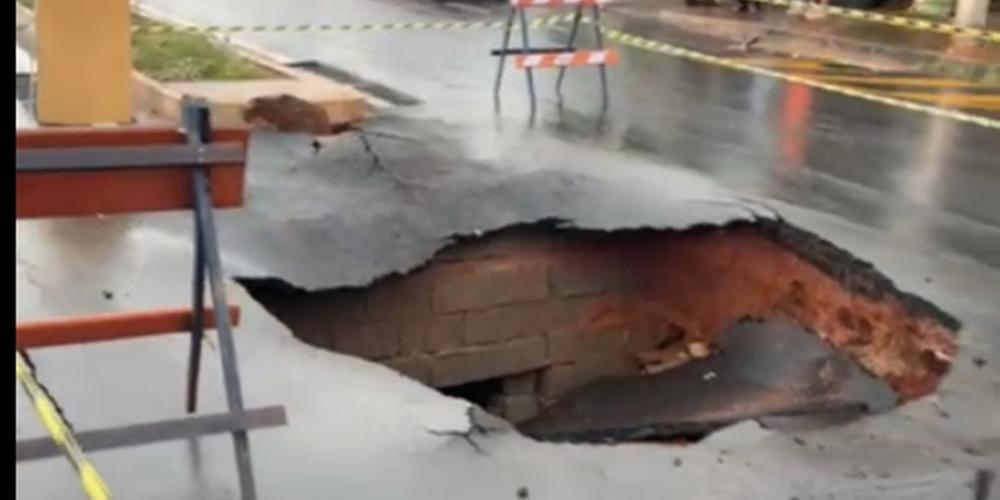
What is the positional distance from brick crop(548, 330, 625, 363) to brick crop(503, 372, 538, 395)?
0.16 meters

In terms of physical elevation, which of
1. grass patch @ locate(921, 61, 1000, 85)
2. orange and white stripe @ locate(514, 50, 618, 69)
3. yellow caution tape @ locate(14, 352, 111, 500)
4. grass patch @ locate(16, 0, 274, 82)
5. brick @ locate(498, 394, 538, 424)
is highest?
orange and white stripe @ locate(514, 50, 618, 69)

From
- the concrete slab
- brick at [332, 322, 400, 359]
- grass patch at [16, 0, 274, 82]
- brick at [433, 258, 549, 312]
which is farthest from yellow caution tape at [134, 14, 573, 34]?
brick at [332, 322, 400, 359]

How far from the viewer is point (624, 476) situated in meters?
5.64

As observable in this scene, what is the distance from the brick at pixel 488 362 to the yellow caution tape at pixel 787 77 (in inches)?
227

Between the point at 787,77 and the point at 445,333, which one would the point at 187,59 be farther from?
the point at 787,77

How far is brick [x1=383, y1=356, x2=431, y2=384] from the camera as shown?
8.62 meters

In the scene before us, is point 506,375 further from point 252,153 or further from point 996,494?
point 996,494

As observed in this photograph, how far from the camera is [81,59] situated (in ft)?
35.2

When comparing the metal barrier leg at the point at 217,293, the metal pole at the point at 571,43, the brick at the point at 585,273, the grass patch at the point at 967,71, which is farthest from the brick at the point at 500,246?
the grass patch at the point at 967,71

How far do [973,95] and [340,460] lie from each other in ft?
35.5

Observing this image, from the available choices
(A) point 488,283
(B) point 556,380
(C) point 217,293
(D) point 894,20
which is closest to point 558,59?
(B) point 556,380

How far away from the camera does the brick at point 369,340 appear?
8258mm

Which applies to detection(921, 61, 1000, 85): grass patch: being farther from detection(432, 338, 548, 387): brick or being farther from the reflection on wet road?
detection(432, 338, 548, 387): brick
